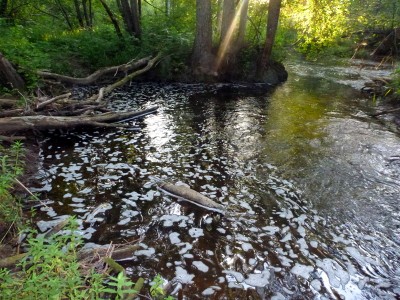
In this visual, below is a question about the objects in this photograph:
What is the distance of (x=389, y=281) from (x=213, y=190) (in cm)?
285

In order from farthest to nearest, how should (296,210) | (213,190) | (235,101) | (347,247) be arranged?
(235,101) < (213,190) < (296,210) < (347,247)

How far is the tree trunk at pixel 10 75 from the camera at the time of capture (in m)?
7.87

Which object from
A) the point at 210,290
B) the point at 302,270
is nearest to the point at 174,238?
the point at 210,290

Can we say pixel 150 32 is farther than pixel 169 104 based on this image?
Yes

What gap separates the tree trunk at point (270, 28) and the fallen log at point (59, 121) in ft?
26.7

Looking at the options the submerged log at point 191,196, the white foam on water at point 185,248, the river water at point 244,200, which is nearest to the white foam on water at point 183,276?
the river water at point 244,200

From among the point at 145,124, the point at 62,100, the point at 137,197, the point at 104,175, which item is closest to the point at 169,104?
the point at 145,124

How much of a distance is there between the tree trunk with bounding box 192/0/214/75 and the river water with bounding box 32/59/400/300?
18.2 feet

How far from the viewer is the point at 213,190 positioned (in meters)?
5.36

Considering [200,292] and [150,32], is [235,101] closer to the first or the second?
[150,32]

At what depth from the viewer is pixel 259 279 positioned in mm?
3502

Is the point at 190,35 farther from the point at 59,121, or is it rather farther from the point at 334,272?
the point at 334,272

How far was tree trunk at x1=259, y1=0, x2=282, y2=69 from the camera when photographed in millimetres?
13602

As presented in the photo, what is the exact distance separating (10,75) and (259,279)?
8.16 metres
